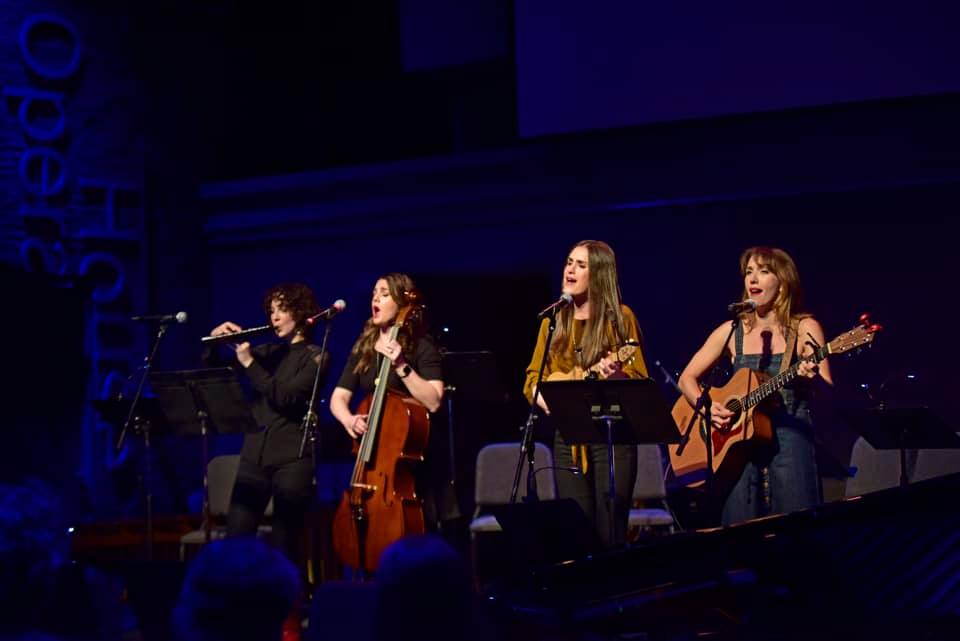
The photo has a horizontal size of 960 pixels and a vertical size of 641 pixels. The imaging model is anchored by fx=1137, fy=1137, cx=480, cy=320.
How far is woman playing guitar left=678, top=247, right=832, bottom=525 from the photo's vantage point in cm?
478

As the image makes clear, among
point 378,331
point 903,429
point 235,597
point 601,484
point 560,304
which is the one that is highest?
point 560,304

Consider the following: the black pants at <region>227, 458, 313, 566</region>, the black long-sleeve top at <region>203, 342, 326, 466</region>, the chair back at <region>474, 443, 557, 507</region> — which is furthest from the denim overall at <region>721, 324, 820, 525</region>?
the black long-sleeve top at <region>203, 342, 326, 466</region>

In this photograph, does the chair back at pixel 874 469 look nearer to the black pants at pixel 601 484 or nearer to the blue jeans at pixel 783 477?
the blue jeans at pixel 783 477

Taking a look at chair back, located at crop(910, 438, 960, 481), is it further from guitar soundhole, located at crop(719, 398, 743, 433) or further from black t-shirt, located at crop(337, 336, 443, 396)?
black t-shirt, located at crop(337, 336, 443, 396)

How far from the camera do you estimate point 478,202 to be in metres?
8.55

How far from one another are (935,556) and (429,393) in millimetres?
2964

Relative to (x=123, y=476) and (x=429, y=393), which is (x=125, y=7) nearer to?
(x=123, y=476)

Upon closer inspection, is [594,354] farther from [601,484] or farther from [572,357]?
[601,484]

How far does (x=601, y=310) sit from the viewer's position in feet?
16.9

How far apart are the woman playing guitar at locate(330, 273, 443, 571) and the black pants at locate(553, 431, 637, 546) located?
0.86 m

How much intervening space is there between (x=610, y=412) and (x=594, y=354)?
497mm

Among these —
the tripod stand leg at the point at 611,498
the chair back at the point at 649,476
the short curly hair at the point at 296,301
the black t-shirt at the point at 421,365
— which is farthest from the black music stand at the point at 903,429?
the short curly hair at the point at 296,301

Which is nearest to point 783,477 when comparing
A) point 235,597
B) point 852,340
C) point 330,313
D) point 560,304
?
point 852,340

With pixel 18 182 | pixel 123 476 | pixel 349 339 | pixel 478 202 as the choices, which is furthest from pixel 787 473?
pixel 18 182
